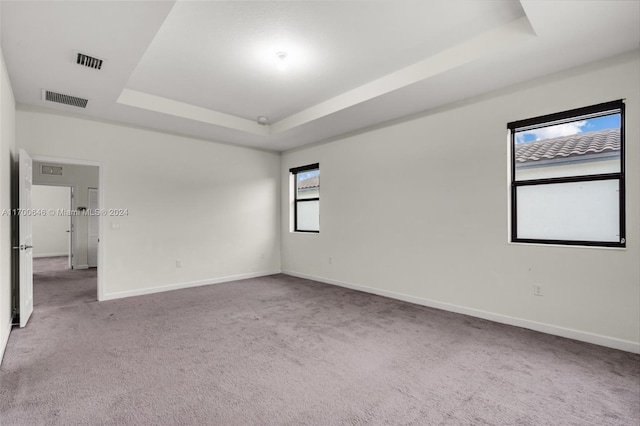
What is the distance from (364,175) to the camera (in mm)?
5113

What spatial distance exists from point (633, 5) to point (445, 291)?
3.12 metres

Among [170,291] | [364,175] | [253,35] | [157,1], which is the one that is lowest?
[170,291]

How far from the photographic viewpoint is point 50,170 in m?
7.09

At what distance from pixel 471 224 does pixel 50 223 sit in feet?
37.1

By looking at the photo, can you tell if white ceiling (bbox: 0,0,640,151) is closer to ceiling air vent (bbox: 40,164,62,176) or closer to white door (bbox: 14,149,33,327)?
white door (bbox: 14,149,33,327)

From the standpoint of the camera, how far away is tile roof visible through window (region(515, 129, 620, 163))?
9.81 ft

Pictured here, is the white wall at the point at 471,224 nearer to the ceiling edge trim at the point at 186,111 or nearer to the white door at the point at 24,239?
the ceiling edge trim at the point at 186,111

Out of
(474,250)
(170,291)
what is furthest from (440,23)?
(170,291)

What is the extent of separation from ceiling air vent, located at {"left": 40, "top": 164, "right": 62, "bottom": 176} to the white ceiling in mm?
3844

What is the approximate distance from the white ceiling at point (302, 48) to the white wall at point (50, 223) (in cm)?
694

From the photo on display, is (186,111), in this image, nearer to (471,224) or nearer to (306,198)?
(306,198)

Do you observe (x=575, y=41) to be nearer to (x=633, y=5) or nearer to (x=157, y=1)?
(x=633, y=5)

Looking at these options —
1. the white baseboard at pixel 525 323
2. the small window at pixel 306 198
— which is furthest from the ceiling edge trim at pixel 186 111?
the white baseboard at pixel 525 323

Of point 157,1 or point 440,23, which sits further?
point 440,23
